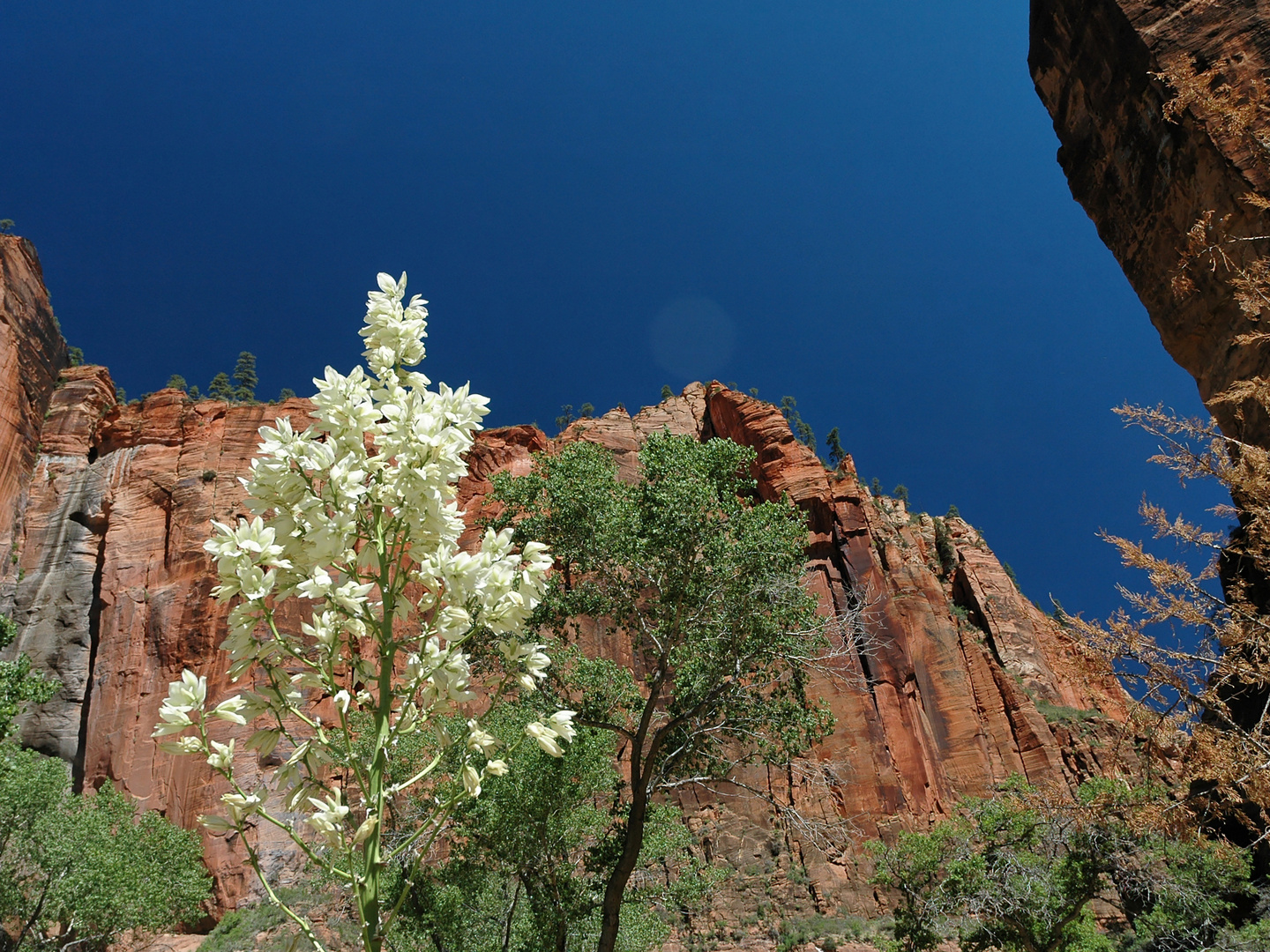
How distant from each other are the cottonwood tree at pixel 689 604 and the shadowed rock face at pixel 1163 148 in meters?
9.34

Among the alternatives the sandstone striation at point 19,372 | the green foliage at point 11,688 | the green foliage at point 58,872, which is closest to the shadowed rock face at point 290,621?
the sandstone striation at point 19,372

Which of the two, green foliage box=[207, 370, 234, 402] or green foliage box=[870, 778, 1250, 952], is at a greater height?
green foliage box=[207, 370, 234, 402]

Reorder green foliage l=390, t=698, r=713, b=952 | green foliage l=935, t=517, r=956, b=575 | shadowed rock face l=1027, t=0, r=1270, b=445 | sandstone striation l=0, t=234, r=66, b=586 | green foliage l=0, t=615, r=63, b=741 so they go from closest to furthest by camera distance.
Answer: green foliage l=390, t=698, r=713, b=952 → shadowed rock face l=1027, t=0, r=1270, b=445 → green foliage l=0, t=615, r=63, b=741 → sandstone striation l=0, t=234, r=66, b=586 → green foliage l=935, t=517, r=956, b=575

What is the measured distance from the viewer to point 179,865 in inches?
1109

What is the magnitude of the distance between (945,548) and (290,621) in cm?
4294

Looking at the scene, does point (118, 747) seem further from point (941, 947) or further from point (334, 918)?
point (941, 947)

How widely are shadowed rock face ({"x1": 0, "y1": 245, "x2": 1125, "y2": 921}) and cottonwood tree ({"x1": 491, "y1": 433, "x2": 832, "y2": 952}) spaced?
22439 millimetres

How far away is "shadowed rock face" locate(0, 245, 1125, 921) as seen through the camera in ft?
116

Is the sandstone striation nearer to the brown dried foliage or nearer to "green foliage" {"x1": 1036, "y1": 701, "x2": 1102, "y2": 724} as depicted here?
the brown dried foliage

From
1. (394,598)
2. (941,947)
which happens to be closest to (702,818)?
(941,947)

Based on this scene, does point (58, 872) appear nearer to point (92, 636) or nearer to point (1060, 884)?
point (92, 636)

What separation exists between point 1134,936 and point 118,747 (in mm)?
41733

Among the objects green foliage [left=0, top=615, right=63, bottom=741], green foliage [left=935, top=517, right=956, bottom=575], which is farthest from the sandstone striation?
green foliage [left=935, top=517, right=956, bottom=575]

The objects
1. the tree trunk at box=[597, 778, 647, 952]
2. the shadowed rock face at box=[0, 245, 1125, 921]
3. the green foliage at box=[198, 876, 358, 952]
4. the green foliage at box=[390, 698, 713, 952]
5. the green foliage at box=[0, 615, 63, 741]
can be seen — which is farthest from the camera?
the shadowed rock face at box=[0, 245, 1125, 921]
